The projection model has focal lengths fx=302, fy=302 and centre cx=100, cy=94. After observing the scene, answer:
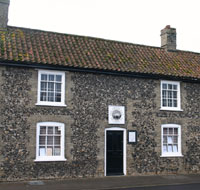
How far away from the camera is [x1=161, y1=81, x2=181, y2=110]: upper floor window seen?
17.6m

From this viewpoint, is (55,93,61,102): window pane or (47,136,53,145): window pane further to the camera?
(55,93,61,102): window pane

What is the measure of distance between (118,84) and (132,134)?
9.27 ft

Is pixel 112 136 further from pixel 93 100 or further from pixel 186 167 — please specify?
pixel 186 167


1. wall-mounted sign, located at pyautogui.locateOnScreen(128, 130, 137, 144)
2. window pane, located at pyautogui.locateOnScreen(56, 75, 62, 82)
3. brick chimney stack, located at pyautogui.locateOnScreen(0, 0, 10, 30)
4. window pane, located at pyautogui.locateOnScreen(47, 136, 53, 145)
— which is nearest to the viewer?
window pane, located at pyautogui.locateOnScreen(47, 136, 53, 145)

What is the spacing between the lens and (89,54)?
1702 cm

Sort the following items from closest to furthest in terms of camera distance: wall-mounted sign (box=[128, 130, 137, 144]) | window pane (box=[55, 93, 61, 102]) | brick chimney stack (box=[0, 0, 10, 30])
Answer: window pane (box=[55, 93, 61, 102])
wall-mounted sign (box=[128, 130, 137, 144])
brick chimney stack (box=[0, 0, 10, 30])

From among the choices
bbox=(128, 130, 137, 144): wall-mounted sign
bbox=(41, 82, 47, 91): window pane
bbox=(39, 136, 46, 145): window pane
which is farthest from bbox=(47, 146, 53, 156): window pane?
bbox=(128, 130, 137, 144): wall-mounted sign

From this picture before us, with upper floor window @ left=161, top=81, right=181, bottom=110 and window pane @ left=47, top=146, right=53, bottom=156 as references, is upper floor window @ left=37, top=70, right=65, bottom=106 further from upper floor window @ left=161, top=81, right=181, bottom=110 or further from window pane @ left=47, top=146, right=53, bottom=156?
upper floor window @ left=161, top=81, right=181, bottom=110

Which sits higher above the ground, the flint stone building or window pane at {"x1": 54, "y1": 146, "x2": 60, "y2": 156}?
the flint stone building

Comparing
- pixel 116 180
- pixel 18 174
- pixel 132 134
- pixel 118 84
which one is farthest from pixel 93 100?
pixel 18 174

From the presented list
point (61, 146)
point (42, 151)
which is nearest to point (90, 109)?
point (61, 146)

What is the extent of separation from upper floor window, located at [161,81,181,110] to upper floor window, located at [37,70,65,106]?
6016mm

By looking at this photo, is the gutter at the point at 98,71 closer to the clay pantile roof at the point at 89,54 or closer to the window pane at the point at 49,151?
the clay pantile roof at the point at 89,54

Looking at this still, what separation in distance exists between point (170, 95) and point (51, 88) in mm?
7111
